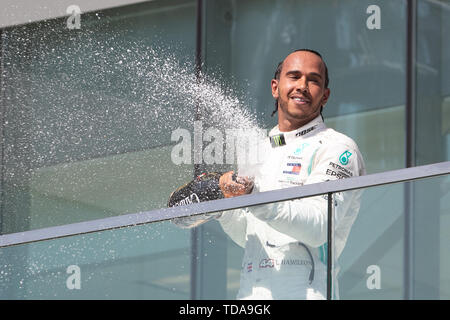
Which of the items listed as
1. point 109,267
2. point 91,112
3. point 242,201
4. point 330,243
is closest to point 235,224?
point 242,201

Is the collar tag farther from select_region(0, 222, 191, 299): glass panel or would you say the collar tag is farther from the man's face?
select_region(0, 222, 191, 299): glass panel

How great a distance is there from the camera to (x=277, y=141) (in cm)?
445

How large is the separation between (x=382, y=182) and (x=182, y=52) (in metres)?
5.02

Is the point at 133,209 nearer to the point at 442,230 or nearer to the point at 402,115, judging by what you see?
the point at 402,115

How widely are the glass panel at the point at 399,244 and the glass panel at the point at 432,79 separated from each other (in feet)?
12.8

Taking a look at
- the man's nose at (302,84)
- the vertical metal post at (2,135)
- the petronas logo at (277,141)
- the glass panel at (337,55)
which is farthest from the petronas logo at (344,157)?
the vertical metal post at (2,135)

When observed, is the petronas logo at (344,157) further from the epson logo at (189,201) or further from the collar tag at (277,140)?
the epson logo at (189,201)

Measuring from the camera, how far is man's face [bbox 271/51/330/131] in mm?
4480

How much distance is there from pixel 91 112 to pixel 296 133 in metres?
4.51

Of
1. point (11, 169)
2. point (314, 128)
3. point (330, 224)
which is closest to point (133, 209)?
point (11, 169)

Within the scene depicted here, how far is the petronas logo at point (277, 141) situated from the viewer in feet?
14.5

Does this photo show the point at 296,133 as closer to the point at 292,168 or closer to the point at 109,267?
the point at 292,168

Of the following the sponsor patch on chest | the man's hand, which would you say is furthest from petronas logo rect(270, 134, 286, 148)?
the man's hand

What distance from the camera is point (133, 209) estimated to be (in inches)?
333
